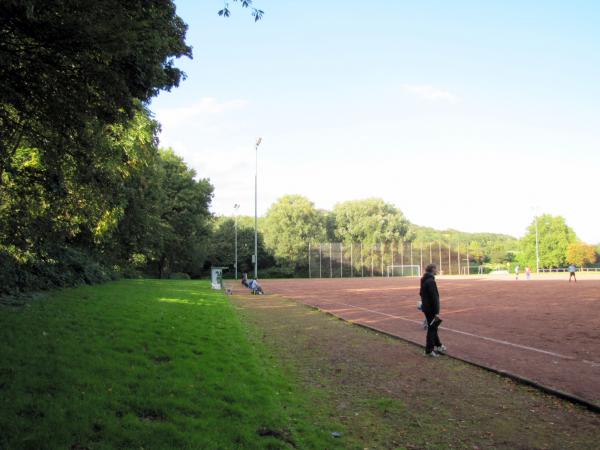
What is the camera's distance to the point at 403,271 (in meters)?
77.9

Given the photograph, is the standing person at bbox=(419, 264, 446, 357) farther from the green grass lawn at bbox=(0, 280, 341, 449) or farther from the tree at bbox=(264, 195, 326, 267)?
the tree at bbox=(264, 195, 326, 267)

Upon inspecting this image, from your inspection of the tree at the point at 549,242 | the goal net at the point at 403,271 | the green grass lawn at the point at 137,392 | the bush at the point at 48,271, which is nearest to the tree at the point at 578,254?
the tree at the point at 549,242

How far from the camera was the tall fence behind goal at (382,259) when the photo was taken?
251 ft

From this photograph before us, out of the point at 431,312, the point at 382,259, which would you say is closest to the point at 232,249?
the point at 382,259

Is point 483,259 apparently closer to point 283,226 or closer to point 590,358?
point 283,226

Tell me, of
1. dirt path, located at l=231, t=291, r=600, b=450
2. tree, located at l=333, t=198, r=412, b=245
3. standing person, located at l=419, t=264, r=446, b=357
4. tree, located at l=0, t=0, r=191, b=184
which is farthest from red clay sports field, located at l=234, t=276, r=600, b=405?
tree, located at l=333, t=198, r=412, b=245

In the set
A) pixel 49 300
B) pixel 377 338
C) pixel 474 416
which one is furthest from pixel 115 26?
pixel 49 300

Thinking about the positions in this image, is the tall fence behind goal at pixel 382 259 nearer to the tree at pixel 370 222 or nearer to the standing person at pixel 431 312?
the tree at pixel 370 222

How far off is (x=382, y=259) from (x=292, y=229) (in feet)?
53.3

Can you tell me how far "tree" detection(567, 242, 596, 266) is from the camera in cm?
9906

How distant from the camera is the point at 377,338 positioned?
12.1m

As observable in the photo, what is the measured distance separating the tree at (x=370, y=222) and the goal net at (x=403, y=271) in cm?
1163

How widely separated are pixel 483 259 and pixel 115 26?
125683mm

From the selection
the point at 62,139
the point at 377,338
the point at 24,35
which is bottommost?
the point at 377,338
